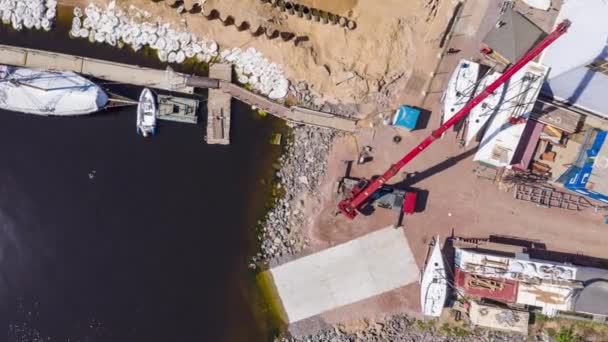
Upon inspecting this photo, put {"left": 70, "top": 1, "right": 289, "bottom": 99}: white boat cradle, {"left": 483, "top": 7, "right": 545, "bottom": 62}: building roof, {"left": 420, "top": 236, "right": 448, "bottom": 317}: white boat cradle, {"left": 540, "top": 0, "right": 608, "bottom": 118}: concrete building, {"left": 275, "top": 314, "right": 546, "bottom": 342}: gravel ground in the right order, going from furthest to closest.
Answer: {"left": 275, "top": 314, "right": 546, "bottom": 342}: gravel ground < {"left": 70, "top": 1, "right": 289, "bottom": 99}: white boat cradle < {"left": 420, "top": 236, "right": 448, "bottom": 317}: white boat cradle < {"left": 483, "top": 7, "right": 545, "bottom": 62}: building roof < {"left": 540, "top": 0, "right": 608, "bottom": 118}: concrete building

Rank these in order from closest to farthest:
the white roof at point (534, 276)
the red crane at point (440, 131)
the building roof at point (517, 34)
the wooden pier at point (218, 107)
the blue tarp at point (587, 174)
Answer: the red crane at point (440, 131) < the blue tarp at point (587, 174) < the white roof at point (534, 276) < the building roof at point (517, 34) < the wooden pier at point (218, 107)

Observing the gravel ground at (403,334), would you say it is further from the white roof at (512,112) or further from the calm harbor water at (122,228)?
the white roof at (512,112)

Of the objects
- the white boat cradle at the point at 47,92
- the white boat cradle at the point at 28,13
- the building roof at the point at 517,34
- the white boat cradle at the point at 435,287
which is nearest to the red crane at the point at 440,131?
the building roof at the point at 517,34

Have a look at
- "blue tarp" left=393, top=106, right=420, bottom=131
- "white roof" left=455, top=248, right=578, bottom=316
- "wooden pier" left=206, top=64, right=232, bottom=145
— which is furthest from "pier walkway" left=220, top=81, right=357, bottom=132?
"white roof" left=455, top=248, right=578, bottom=316

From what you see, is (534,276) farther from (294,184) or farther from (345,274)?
(294,184)

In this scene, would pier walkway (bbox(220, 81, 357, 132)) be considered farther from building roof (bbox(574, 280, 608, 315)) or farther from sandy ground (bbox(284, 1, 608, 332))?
building roof (bbox(574, 280, 608, 315))

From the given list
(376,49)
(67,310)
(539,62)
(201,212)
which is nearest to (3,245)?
(67,310)

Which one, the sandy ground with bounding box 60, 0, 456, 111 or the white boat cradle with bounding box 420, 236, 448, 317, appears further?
the sandy ground with bounding box 60, 0, 456, 111
